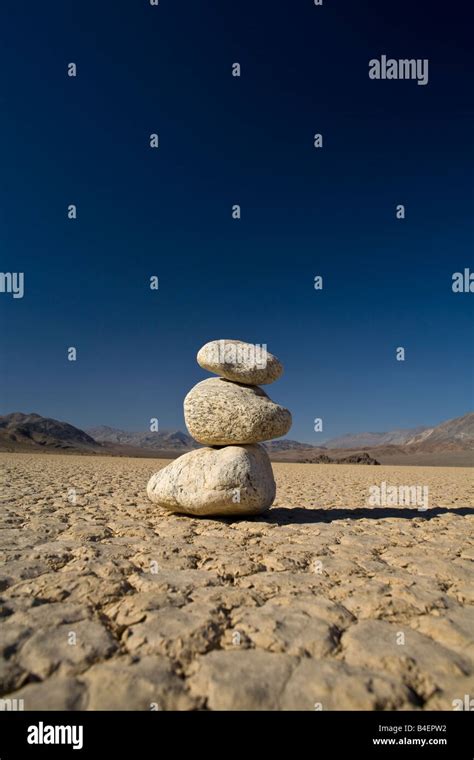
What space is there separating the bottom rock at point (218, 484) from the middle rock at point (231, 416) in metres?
0.22

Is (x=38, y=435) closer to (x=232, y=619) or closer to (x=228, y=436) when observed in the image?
(x=228, y=436)

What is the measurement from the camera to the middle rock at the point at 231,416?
573 centimetres

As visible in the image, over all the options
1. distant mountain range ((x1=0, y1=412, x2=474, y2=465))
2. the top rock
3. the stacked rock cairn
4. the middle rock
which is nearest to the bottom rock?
the stacked rock cairn

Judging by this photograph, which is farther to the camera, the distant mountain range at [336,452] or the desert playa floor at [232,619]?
the distant mountain range at [336,452]

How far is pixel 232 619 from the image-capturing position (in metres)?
2.59

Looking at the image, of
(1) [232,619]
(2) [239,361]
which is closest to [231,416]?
(2) [239,361]

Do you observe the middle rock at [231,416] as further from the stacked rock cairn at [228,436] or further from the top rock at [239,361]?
the top rock at [239,361]

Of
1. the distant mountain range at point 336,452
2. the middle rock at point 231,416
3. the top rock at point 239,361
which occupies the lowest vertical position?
the distant mountain range at point 336,452

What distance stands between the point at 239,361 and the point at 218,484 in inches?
73.1

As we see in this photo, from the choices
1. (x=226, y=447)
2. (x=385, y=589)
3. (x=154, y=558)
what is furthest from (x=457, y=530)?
(x=154, y=558)

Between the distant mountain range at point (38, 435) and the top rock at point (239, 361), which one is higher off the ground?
the top rock at point (239, 361)

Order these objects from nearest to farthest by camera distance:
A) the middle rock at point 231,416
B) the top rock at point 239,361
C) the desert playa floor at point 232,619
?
the desert playa floor at point 232,619 → the middle rock at point 231,416 → the top rock at point 239,361

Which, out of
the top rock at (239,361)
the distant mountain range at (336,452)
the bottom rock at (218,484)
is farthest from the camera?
the distant mountain range at (336,452)

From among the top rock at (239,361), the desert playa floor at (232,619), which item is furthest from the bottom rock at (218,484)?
the top rock at (239,361)
